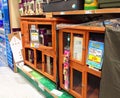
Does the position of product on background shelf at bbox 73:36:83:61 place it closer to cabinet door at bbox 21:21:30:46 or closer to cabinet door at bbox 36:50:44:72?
cabinet door at bbox 36:50:44:72

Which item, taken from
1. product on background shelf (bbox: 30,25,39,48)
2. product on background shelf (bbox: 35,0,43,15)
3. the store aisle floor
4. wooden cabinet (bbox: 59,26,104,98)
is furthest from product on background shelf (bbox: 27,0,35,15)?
the store aisle floor

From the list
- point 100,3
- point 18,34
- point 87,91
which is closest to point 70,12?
point 100,3

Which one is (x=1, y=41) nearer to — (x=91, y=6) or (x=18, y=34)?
(x=18, y=34)

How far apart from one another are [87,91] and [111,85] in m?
0.48

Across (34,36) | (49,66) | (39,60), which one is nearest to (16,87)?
(39,60)

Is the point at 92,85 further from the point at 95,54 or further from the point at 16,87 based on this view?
the point at 16,87

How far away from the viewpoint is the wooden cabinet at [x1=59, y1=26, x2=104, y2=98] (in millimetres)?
1475

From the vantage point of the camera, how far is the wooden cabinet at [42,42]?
200 cm

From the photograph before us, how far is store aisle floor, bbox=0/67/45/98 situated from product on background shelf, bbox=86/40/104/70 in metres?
1.13

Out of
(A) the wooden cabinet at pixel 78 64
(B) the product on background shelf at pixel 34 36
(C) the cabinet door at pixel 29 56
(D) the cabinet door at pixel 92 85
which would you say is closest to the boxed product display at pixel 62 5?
(A) the wooden cabinet at pixel 78 64

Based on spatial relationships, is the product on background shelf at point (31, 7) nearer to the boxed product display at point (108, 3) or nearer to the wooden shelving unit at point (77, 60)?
the wooden shelving unit at point (77, 60)

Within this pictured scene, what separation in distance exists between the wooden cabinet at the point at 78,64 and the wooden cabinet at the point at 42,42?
144 mm

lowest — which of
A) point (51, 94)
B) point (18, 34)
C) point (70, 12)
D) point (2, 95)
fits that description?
point (2, 95)

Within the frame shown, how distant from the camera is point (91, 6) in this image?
1417mm
